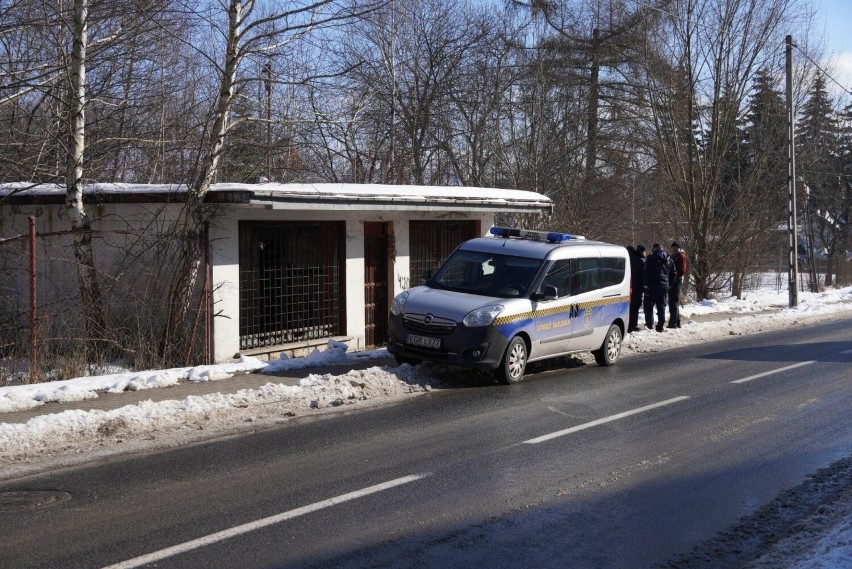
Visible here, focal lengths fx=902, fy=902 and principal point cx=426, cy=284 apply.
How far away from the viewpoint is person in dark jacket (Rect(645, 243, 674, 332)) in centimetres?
1944

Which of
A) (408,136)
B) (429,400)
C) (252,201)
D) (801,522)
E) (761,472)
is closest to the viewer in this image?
(801,522)

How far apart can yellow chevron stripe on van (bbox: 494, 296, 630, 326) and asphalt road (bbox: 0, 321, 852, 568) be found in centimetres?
103

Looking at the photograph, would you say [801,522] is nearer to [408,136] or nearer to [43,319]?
[43,319]

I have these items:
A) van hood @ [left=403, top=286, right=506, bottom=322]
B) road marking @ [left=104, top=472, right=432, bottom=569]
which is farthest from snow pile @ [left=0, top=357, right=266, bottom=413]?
road marking @ [left=104, top=472, right=432, bottom=569]

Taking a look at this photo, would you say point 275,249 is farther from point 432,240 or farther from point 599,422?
point 599,422

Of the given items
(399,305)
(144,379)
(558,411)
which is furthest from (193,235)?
(558,411)

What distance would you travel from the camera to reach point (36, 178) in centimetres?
1487

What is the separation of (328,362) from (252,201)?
2.71 metres

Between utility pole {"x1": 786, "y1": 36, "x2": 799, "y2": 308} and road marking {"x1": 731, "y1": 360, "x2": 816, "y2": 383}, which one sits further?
utility pole {"x1": 786, "y1": 36, "x2": 799, "y2": 308}

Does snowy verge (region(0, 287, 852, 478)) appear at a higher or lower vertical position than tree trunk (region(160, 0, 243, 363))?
lower

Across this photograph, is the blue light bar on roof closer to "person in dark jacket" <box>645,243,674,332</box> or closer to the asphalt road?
the asphalt road

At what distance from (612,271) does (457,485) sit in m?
8.29

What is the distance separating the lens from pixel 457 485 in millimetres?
7336

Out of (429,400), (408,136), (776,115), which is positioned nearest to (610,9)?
(776,115)
